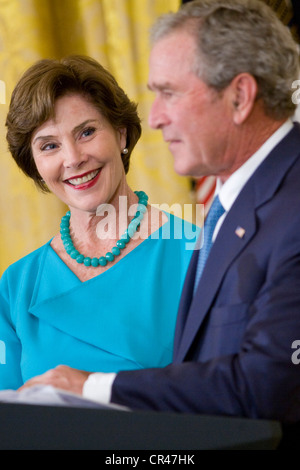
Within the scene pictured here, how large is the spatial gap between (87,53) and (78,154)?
80cm

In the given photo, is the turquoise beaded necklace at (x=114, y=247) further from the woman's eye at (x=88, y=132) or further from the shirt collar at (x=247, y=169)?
the shirt collar at (x=247, y=169)

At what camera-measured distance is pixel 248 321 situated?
124 cm

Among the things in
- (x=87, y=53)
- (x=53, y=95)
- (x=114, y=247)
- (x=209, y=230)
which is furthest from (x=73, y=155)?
(x=87, y=53)

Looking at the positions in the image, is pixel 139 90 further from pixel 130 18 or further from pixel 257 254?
pixel 257 254

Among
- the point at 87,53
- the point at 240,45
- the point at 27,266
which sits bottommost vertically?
the point at 27,266

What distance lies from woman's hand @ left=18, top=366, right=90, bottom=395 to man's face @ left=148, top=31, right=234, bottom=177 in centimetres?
45

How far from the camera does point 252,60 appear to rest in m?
1.32

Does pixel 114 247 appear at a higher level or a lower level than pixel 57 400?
higher

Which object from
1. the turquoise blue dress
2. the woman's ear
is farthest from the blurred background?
the turquoise blue dress

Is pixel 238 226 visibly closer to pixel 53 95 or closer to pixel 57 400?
pixel 57 400

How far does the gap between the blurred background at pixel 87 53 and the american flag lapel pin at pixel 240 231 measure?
49.3 inches

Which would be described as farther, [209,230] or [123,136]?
[123,136]

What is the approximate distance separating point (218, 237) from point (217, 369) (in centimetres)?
29
